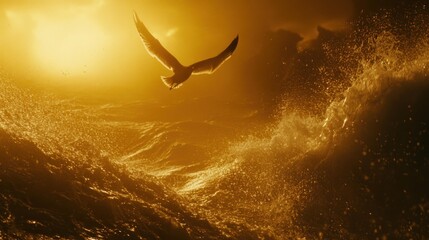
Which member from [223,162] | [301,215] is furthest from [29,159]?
[223,162]

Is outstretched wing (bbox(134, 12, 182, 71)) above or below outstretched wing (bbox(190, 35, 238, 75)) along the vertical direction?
above

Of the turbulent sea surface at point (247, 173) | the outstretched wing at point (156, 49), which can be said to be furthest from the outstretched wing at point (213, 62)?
the turbulent sea surface at point (247, 173)

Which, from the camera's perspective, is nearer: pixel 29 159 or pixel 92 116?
pixel 29 159

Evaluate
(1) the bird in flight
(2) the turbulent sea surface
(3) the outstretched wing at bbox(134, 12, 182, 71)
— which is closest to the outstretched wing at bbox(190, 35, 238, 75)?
(1) the bird in flight

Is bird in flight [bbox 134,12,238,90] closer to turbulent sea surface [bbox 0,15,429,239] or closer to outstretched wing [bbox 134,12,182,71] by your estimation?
outstretched wing [bbox 134,12,182,71]

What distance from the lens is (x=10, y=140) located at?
1150 cm

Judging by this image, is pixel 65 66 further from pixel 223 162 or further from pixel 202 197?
pixel 202 197

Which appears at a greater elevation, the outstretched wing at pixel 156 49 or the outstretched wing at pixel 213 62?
the outstretched wing at pixel 156 49

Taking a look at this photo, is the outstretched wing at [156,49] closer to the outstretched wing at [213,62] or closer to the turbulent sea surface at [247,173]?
the outstretched wing at [213,62]

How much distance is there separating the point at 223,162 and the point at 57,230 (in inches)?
487

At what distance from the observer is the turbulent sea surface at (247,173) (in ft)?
31.7

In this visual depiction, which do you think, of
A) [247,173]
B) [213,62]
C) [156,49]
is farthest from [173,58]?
[247,173]

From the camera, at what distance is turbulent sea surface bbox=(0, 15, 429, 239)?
965 cm

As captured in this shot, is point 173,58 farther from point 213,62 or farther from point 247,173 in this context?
point 247,173
